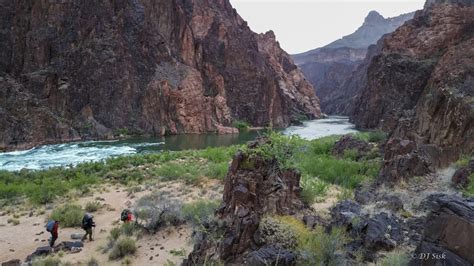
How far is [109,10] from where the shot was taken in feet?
227

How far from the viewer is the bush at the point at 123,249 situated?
1016 cm

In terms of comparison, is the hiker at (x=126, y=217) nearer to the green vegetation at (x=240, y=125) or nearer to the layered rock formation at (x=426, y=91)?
the layered rock formation at (x=426, y=91)

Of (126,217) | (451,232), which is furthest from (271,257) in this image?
(126,217)

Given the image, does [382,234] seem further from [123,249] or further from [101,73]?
[101,73]

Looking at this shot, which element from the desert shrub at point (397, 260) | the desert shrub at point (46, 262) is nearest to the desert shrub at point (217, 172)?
the desert shrub at point (46, 262)

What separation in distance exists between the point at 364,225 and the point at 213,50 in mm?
93167

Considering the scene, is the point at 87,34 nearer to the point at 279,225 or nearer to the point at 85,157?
the point at 85,157

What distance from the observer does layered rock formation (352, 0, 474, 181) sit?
54.1 ft

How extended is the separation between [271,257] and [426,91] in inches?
1765

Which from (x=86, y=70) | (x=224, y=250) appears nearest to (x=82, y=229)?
(x=224, y=250)

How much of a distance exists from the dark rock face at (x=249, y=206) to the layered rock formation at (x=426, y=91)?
21.5 feet

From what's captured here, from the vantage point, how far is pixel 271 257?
639cm

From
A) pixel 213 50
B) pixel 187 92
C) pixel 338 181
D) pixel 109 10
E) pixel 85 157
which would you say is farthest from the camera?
pixel 213 50

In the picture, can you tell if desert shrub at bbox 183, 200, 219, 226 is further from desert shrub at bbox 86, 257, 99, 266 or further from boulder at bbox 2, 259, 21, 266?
boulder at bbox 2, 259, 21, 266
